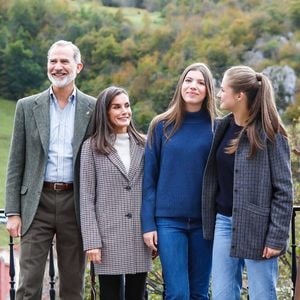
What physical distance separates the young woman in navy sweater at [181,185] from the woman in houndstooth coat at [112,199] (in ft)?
0.24

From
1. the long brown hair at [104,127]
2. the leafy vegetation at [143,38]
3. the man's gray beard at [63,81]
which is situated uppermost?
the leafy vegetation at [143,38]

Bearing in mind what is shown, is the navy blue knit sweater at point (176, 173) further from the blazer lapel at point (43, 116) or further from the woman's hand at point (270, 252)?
the blazer lapel at point (43, 116)

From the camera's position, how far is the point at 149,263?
10.3ft

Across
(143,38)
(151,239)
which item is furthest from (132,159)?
(143,38)

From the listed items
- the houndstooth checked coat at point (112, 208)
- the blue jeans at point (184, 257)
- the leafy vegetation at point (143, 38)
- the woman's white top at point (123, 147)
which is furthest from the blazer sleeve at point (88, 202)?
the leafy vegetation at point (143, 38)

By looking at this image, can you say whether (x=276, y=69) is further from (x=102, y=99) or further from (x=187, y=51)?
(x=102, y=99)

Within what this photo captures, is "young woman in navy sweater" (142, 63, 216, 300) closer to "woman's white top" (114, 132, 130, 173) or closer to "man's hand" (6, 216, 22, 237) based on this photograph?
"woman's white top" (114, 132, 130, 173)

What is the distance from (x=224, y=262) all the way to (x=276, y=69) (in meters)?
39.6

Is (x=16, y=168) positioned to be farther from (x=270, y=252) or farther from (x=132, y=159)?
(x=270, y=252)

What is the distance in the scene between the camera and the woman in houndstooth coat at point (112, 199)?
10.0 ft

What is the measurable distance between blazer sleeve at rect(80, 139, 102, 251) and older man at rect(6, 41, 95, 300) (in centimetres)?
7

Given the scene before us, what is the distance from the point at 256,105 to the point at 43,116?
0.99 meters

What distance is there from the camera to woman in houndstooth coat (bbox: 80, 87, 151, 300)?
10.0ft

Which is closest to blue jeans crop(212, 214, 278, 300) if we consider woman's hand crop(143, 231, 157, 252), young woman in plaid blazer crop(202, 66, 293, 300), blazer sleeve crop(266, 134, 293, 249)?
young woman in plaid blazer crop(202, 66, 293, 300)
